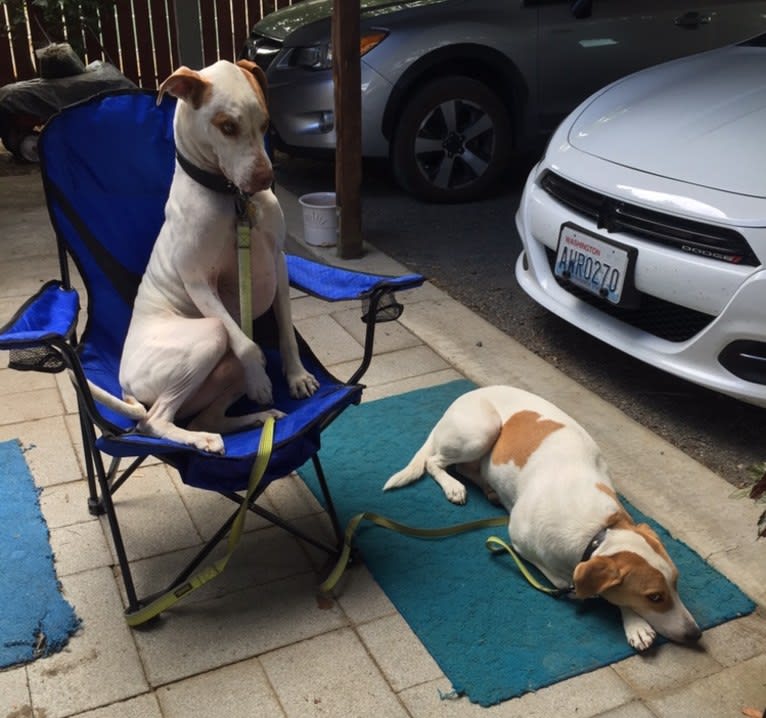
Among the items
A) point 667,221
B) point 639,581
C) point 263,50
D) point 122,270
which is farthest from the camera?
point 263,50

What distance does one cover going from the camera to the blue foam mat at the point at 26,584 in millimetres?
2477

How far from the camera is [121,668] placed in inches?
94.7

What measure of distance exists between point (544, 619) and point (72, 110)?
2174mm

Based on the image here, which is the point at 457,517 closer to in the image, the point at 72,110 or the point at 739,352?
the point at 739,352

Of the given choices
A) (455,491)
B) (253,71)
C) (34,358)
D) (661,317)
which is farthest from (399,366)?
(34,358)

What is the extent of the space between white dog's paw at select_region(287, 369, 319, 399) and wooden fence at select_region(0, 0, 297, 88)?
267 inches

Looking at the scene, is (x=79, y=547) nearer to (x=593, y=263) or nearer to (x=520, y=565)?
(x=520, y=565)

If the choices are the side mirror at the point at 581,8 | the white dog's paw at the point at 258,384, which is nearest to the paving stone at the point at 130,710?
the white dog's paw at the point at 258,384

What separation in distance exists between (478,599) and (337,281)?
1094 mm

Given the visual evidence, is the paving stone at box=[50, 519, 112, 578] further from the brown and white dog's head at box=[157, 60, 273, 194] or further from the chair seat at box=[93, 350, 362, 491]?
the brown and white dog's head at box=[157, 60, 273, 194]

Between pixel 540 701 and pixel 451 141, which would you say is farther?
pixel 451 141

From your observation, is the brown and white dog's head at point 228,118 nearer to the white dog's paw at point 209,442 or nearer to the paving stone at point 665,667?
the white dog's paw at point 209,442

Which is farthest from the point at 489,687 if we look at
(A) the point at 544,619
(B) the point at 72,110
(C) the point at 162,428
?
(B) the point at 72,110

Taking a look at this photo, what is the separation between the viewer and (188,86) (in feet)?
7.72
